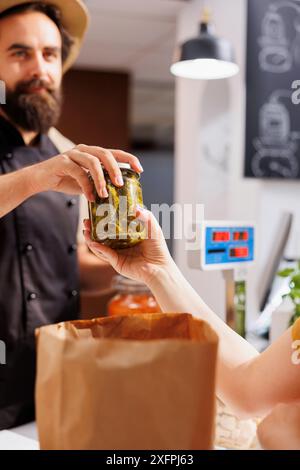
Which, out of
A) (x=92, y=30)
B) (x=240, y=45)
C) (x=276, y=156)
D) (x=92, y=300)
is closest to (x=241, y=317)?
(x=276, y=156)

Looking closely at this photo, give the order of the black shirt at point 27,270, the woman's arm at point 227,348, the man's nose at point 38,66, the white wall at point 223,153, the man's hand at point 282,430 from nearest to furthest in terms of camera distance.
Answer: the man's hand at point 282,430 < the woman's arm at point 227,348 < the man's nose at point 38,66 < the black shirt at point 27,270 < the white wall at point 223,153

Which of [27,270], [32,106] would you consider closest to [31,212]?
[27,270]

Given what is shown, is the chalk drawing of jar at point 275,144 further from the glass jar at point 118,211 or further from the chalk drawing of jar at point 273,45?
the glass jar at point 118,211

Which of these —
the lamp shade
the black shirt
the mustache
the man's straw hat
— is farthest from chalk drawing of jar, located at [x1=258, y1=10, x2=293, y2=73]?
the mustache

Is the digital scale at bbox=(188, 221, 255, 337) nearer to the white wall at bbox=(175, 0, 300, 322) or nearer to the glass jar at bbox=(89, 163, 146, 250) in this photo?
the glass jar at bbox=(89, 163, 146, 250)

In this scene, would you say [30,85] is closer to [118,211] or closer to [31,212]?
[31,212]

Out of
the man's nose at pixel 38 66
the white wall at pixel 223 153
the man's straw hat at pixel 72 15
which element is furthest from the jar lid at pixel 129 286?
the white wall at pixel 223 153

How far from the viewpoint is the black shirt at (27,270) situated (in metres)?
1.47

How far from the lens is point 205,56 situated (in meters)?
2.13

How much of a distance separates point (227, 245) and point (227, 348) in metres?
0.24

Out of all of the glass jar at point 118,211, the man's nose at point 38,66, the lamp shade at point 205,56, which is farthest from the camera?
the lamp shade at point 205,56

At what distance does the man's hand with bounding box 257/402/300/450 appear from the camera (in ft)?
1.95

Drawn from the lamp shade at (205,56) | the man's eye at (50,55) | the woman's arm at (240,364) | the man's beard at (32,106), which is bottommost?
the woman's arm at (240,364)

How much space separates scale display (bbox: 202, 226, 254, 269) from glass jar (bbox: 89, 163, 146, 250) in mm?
277
